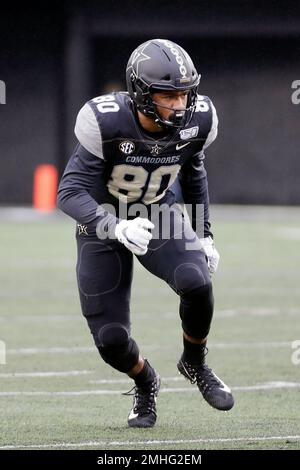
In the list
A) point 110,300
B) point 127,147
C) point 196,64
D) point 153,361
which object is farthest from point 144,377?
point 196,64

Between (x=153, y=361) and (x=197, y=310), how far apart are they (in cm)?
191

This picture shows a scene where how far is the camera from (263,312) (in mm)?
8516

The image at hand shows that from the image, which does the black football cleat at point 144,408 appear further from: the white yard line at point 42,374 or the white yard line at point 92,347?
the white yard line at point 92,347

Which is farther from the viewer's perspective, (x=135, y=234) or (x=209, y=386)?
(x=209, y=386)

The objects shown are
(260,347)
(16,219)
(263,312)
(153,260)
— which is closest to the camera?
(153,260)

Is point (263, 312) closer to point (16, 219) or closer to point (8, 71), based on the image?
point (16, 219)

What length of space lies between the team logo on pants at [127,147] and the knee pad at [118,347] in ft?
2.27

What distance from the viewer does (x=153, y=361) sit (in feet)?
21.9

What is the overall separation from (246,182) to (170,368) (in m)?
13.7

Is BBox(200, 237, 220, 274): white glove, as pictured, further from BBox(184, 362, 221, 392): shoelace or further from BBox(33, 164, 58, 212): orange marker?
BBox(33, 164, 58, 212): orange marker

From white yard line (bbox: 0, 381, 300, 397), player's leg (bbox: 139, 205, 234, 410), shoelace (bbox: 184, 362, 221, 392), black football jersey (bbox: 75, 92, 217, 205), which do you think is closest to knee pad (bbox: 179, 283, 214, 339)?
player's leg (bbox: 139, 205, 234, 410)

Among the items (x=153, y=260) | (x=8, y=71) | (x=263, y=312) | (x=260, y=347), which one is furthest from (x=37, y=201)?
(x=153, y=260)

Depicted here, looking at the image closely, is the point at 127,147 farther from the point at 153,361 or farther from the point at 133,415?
the point at 153,361

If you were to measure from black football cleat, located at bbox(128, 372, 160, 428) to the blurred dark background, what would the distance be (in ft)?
45.2
